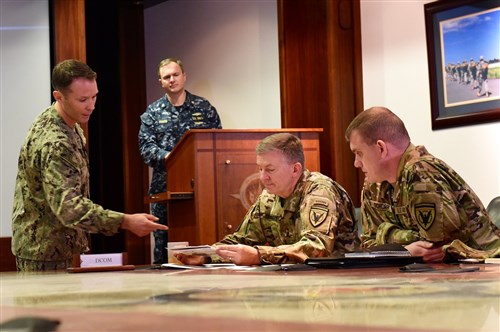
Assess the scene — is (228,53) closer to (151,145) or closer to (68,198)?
(151,145)

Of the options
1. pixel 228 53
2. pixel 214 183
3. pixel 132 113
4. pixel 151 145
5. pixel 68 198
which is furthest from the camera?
pixel 132 113

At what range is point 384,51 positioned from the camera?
21.1ft

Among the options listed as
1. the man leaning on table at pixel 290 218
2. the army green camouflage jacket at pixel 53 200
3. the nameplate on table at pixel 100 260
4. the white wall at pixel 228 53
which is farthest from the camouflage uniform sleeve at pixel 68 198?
the white wall at pixel 228 53

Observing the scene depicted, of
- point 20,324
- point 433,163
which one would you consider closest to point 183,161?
point 433,163

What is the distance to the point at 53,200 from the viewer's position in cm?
349

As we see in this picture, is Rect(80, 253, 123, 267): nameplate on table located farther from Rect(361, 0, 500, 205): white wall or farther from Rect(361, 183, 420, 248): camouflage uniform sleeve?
Rect(361, 0, 500, 205): white wall

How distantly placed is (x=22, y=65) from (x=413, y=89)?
270cm

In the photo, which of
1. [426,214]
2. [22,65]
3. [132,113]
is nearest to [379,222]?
[426,214]

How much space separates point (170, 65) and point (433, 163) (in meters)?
3.45

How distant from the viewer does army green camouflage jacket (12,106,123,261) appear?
3.49 meters

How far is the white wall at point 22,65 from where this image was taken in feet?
19.7

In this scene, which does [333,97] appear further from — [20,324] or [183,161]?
[20,324]

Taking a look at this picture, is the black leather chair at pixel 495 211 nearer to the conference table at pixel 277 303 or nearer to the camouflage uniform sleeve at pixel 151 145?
the conference table at pixel 277 303

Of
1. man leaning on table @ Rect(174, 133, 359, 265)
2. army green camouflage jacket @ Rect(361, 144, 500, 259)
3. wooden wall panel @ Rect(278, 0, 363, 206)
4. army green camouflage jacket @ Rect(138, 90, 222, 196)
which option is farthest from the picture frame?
army green camouflage jacket @ Rect(361, 144, 500, 259)
